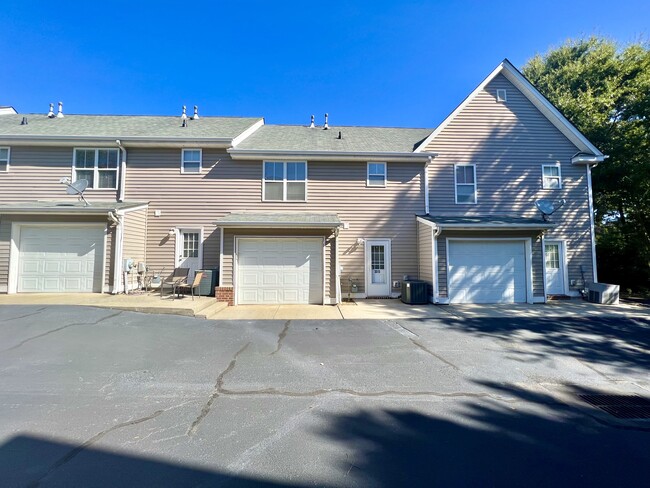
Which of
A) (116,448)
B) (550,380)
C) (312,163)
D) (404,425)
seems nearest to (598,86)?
(312,163)

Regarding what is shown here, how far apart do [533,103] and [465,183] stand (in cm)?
439

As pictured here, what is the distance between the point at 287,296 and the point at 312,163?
17.3 feet

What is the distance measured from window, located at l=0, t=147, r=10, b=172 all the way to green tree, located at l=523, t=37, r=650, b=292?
24276 millimetres

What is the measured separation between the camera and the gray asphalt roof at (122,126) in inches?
453

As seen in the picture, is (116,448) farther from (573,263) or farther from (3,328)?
(573,263)

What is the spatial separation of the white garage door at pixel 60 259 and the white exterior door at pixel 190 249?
2.37 metres

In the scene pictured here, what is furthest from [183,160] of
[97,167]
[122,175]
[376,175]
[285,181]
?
[376,175]

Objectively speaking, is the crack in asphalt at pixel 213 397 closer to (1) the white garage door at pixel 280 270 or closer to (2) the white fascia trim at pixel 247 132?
(1) the white garage door at pixel 280 270

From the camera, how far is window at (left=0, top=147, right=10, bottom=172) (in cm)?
1124

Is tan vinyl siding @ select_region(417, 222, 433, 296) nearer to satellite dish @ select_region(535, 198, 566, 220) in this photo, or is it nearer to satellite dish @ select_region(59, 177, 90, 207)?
satellite dish @ select_region(535, 198, 566, 220)

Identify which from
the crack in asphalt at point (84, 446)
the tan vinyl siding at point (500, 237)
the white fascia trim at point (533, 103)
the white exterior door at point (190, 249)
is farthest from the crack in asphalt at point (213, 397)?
the white fascia trim at point (533, 103)

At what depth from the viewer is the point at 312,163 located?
12.0 metres

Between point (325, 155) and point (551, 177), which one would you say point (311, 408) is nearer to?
point (325, 155)

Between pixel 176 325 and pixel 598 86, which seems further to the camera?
pixel 598 86
